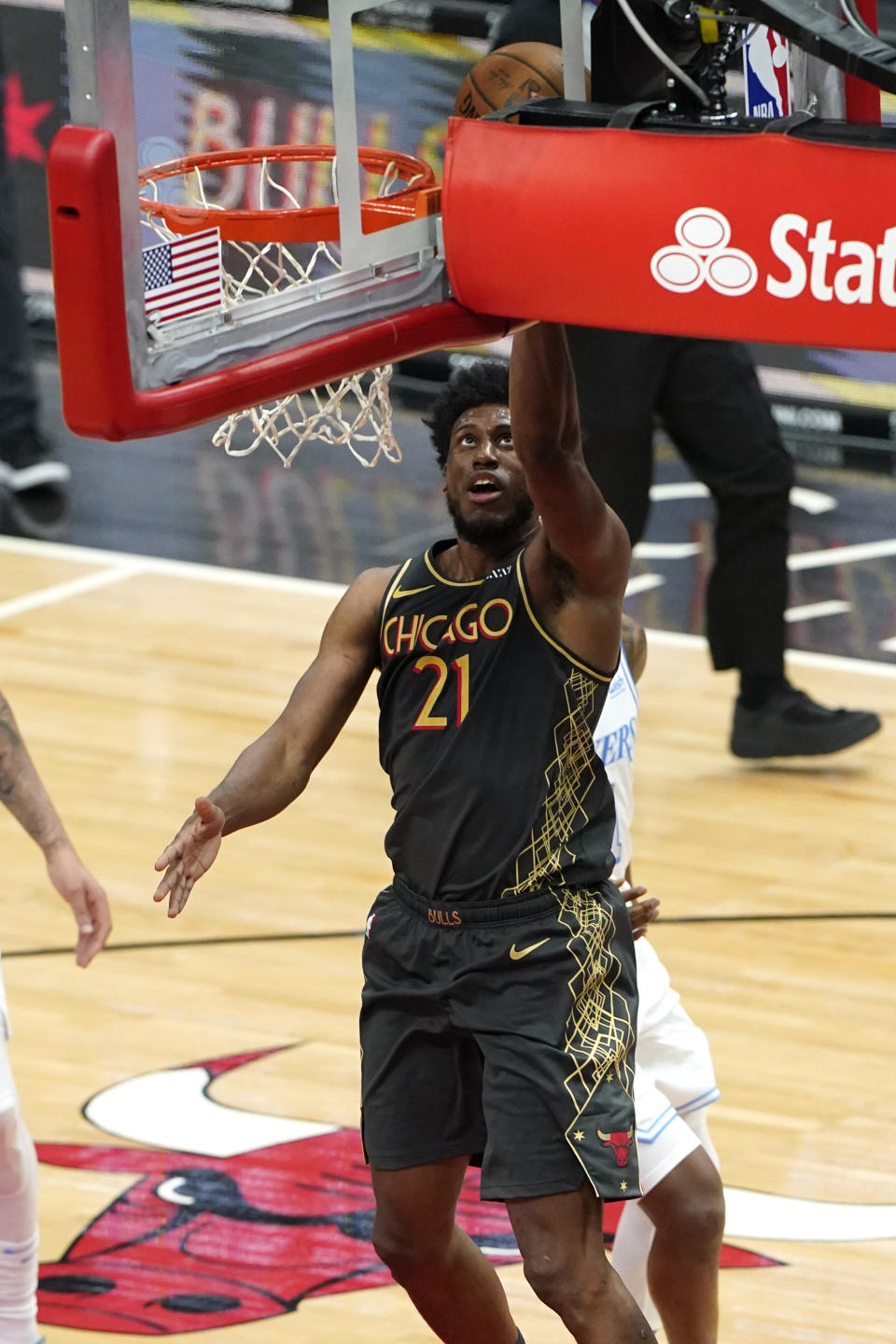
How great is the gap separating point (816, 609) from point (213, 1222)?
198 inches

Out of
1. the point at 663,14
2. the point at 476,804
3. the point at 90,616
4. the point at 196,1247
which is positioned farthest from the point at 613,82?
the point at 90,616

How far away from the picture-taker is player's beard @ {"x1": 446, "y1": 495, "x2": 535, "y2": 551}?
443 centimetres

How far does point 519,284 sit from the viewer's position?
3.72 m

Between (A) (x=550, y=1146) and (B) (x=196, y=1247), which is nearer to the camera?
(A) (x=550, y=1146)

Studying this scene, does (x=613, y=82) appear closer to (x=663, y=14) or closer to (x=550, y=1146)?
(x=663, y=14)

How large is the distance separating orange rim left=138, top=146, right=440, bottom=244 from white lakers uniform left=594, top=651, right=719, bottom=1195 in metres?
1.12

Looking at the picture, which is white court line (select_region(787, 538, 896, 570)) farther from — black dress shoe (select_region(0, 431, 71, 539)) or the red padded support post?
the red padded support post

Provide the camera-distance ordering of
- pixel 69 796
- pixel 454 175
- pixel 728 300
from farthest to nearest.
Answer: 1. pixel 69 796
2. pixel 454 175
3. pixel 728 300

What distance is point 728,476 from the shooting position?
8445mm

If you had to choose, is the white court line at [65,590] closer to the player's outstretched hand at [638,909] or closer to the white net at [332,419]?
the white net at [332,419]

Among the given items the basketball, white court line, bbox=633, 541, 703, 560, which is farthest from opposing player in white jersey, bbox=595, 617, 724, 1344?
white court line, bbox=633, 541, 703, 560

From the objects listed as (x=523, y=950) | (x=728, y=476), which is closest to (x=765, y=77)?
(x=523, y=950)

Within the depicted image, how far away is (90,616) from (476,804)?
5.89 meters

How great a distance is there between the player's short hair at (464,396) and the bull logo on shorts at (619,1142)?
122 centimetres
